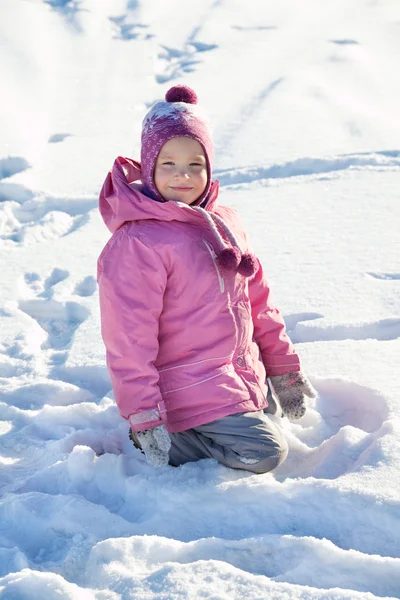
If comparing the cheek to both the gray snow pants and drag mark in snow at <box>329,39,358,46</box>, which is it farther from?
drag mark in snow at <box>329,39,358,46</box>

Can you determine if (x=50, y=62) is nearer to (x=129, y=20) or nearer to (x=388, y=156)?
(x=129, y=20)

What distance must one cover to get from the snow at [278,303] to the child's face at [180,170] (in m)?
0.62

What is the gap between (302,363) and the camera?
8.20 ft

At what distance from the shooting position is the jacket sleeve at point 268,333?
7.41 ft

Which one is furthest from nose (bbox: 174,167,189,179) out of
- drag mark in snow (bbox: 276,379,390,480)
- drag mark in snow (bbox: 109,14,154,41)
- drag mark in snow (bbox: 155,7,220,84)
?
drag mark in snow (bbox: 109,14,154,41)

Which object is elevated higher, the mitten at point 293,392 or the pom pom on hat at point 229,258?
the pom pom on hat at point 229,258

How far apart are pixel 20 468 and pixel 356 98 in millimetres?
4855

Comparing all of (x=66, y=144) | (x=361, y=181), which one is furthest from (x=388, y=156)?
(x=66, y=144)

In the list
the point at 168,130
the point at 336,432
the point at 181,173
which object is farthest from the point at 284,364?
the point at 168,130

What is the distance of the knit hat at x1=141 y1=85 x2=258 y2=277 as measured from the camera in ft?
6.51

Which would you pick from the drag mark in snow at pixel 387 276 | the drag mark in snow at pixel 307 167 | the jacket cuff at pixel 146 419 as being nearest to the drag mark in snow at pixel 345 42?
the drag mark in snow at pixel 307 167

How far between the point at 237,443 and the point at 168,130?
91 centimetres

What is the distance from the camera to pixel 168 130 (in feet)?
6.56

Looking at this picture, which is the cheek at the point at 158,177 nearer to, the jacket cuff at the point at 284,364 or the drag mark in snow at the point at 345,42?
the jacket cuff at the point at 284,364
